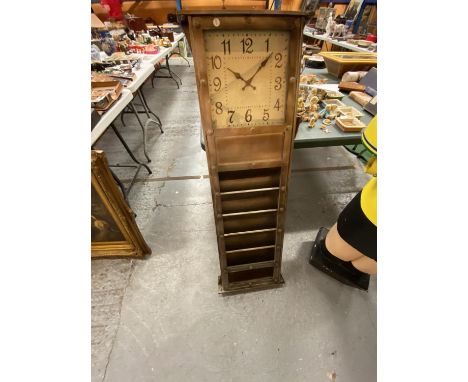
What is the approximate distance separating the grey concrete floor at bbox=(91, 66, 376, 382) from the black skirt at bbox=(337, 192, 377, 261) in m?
0.47

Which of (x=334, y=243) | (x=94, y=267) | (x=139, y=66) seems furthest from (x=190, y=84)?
(x=334, y=243)

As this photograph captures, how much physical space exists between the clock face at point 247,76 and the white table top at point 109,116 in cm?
90

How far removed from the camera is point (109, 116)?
1.52 m

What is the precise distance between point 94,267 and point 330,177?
2233 millimetres

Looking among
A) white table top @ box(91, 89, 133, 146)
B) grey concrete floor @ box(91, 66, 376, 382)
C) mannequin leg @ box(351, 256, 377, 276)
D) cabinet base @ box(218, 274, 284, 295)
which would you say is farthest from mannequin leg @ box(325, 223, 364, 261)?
white table top @ box(91, 89, 133, 146)

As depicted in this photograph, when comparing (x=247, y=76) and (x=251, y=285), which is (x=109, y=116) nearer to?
(x=247, y=76)

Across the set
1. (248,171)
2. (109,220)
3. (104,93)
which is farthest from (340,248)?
(104,93)

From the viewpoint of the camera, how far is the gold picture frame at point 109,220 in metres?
1.21

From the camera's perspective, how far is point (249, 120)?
2.75ft

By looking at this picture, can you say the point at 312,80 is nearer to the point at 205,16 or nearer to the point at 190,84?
the point at 205,16

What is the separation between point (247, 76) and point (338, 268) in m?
1.32

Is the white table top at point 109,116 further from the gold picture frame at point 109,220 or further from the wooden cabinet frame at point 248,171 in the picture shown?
the wooden cabinet frame at point 248,171

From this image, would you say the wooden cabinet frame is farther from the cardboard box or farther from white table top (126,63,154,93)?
white table top (126,63,154,93)

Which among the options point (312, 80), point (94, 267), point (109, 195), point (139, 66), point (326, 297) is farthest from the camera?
point (139, 66)
